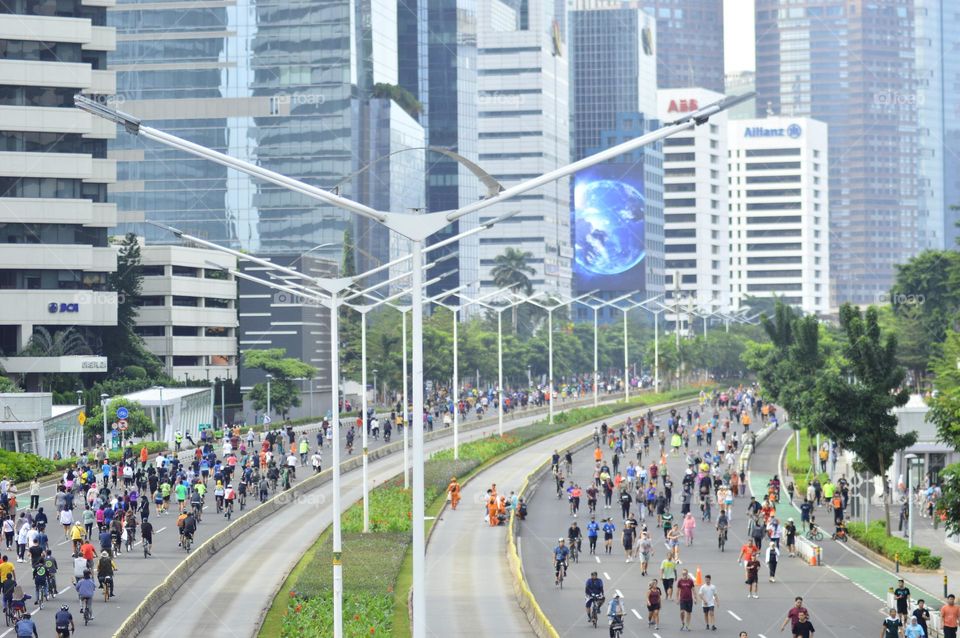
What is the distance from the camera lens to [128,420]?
8969 centimetres

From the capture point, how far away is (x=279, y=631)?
137 ft

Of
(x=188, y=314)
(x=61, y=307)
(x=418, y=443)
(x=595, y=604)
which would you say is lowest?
(x=595, y=604)

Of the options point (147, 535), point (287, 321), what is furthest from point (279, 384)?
point (147, 535)

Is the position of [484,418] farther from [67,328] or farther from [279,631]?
[279,631]

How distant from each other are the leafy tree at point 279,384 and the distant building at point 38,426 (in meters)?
33.4

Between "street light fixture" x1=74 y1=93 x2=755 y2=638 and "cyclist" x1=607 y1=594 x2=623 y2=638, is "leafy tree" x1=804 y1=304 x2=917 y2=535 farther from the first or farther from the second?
"street light fixture" x1=74 y1=93 x2=755 y2=638

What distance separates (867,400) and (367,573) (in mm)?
19402

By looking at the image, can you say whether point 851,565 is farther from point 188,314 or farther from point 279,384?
point 188,314

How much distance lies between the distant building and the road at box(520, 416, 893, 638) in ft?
92.0

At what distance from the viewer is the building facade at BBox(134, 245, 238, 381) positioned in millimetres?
137500

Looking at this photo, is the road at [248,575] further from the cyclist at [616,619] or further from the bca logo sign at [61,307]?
the bca logo sign at [61,307]

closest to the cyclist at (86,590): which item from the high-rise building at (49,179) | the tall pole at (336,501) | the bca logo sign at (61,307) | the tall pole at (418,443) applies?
the tall pole at (336,501)

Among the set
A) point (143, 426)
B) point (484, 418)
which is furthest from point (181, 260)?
point (143, 426)

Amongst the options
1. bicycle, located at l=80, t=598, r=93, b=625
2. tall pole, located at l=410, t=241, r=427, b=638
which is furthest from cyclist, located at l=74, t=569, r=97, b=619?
tall pole, located at l=410, t=241, r=427, b=638
